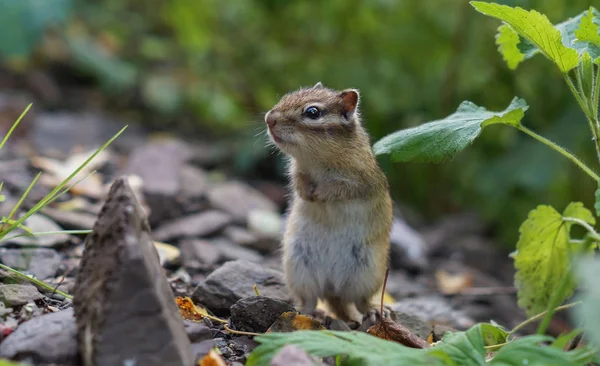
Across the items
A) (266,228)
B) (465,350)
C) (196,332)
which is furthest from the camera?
(266,228)

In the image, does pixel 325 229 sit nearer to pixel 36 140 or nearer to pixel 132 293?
pixel 132 293

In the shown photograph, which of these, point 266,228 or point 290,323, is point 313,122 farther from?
point 266,228

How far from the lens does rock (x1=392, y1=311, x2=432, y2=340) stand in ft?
13.0

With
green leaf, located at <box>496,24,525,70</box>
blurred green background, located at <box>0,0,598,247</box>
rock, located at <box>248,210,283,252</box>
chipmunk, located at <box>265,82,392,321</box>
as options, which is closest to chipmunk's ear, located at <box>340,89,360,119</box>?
chipmunk, located at <box>265,82,392,321</box>

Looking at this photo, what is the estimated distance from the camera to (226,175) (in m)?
7.39

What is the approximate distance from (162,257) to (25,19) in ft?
12.1

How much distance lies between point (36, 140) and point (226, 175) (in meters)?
1.66

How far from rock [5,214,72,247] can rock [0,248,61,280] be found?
105 millimetres

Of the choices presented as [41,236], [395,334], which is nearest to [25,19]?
[41,236]

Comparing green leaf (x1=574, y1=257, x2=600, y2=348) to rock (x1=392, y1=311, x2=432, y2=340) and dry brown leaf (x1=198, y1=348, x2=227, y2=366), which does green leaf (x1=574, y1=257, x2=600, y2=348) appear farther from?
rock (x1=392, y1=311, x2=432, y2=340)

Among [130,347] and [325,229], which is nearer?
[130,347]

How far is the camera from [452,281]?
621cm

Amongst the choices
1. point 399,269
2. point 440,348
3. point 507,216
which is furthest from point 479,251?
point 440,348

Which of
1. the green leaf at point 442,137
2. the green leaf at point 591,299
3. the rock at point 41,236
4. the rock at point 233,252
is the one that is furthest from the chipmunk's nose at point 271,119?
the green leaf at point 591,299
